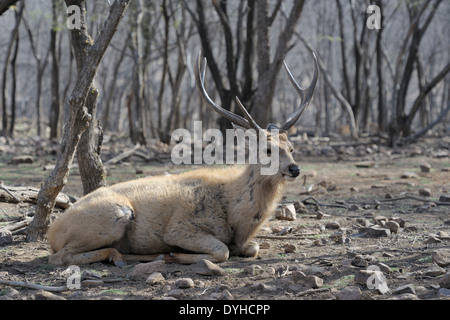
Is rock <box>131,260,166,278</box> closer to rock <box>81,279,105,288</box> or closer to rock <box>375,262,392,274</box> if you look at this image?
rock <box>81,279,105,288</box>

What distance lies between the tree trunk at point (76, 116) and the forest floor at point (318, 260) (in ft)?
1.53

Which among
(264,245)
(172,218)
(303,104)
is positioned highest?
(303,104)

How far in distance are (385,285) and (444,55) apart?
1896 inches

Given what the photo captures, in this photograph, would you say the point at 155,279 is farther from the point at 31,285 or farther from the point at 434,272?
the point at 434,272

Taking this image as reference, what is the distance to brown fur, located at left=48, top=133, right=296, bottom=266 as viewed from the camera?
5555mm

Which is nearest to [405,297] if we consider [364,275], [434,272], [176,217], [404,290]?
[404,290]

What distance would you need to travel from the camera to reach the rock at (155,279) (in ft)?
15.6

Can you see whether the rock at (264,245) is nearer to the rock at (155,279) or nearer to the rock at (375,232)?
the rock at (375,232)

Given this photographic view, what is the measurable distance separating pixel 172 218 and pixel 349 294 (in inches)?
88.5

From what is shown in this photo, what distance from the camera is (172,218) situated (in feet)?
Answer: 19.2

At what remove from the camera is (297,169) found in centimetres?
584

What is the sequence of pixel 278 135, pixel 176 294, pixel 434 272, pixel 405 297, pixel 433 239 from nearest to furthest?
pixel 405 297
pixel 176 294
pixel 434 272
pixel 433 239
pixel 278 135
